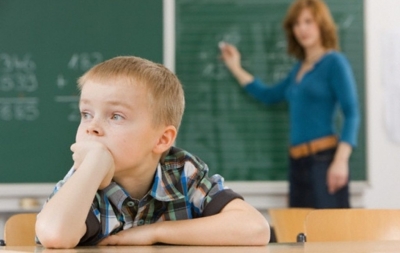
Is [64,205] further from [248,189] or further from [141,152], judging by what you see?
[248,189]

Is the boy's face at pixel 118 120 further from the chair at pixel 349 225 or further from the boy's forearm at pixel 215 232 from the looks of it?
the chair at pixel 349 225

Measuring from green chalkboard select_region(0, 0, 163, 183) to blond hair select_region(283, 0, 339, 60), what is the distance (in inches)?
29.5

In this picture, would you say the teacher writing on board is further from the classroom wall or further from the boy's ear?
the boy's ear

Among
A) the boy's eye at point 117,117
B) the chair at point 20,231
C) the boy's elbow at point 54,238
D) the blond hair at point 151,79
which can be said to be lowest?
the chair at point 20,231

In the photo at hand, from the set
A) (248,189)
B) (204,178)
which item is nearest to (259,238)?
(204,178)

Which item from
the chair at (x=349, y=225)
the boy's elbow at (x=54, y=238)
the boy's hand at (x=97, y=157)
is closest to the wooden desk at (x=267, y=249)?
the boy's elbow at (x=54, y=238)

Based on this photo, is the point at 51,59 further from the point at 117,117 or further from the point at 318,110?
the point at 117,117

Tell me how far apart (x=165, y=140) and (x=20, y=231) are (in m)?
0.55

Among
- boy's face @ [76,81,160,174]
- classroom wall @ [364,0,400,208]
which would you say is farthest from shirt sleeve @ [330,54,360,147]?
boy's face @ [76,81,160,174]

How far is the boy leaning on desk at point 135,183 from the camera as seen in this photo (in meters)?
1.62

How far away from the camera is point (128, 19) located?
445cm

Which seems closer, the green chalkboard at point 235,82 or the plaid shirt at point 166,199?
the plaid shirt at point 166,199

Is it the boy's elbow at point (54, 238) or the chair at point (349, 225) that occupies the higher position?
the boy's elbow at point (54, 238)

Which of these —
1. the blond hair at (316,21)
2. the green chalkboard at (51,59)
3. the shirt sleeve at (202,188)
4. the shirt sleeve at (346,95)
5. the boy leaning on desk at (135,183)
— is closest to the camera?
the boy leaning on desk at (135,183)
